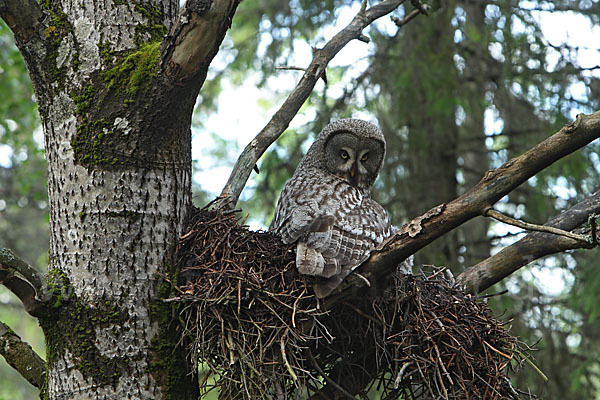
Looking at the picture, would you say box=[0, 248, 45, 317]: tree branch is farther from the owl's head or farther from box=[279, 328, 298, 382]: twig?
the owl's head

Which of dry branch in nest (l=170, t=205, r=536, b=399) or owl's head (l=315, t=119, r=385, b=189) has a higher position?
owl's head (l=315, t=119, r=385, b=189)

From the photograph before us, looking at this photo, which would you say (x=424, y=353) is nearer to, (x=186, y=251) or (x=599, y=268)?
(x=186, y=251)

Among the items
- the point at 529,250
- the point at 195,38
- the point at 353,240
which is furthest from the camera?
the point at 353,240

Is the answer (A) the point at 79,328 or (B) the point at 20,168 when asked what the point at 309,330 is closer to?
(A) the point at 79,328

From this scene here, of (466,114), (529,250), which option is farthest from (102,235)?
(466,114)

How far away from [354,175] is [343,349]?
166 cm

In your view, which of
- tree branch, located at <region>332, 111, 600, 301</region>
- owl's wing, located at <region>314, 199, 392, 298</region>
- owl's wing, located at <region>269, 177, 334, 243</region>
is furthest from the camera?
owl's wing, located at <region>269, 177, 334, 243</region>

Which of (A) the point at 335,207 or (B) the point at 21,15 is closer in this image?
(B) the point at 21,15

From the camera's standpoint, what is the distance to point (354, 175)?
435 cm

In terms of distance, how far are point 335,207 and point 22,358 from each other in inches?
71.2

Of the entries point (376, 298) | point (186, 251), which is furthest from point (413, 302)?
point (186, 251)

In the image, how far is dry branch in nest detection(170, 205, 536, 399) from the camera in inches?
103

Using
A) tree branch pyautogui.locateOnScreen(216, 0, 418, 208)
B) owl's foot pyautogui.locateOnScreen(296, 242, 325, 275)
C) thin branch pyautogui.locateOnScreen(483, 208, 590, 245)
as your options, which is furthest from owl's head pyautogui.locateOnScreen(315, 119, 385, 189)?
thin branch pyautogui.locateOnScreen(483, 208, 590, 245)

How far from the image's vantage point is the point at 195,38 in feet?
7.88
